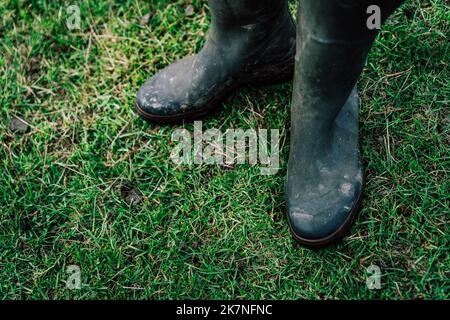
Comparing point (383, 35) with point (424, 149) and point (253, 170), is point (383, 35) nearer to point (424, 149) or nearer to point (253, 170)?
point (424, 149)

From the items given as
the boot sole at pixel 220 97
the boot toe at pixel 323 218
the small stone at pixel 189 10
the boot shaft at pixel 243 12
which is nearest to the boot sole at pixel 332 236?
the boot toe at pixel 323 218

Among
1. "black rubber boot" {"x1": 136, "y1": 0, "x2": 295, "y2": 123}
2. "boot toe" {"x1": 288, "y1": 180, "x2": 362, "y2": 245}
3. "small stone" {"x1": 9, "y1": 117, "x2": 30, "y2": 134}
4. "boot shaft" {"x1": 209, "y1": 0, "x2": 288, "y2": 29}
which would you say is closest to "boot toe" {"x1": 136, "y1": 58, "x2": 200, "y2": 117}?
"black rubber boot" {"x1": 136, "y1": 0, "x2": 295, "y2": 123}

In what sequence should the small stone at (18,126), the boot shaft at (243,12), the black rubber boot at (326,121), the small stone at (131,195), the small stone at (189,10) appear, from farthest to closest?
the small stone at (189,10)
the small stone at (18,126)
the small stone at (131,195)
the boot shaft at (243,12)
the black rubber boot at (326,121)

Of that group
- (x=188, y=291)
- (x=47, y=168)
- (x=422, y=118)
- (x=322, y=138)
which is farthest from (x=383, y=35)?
(x=47, y=168)

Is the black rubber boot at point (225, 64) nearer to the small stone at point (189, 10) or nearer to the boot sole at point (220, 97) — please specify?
the boot sole at point (220, 97)

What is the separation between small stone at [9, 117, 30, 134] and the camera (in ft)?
6.06

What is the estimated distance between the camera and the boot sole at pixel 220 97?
1.75 meters

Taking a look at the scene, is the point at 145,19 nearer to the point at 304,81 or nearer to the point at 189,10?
the point at 189,10

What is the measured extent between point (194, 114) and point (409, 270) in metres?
0.88

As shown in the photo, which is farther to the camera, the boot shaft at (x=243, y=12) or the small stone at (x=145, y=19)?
the small stone at (x=145, y=19)

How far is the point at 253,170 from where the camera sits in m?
1.68

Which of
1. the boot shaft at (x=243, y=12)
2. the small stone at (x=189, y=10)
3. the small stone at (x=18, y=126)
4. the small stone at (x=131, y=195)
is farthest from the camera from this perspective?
the small stone at (x=189, y=10)

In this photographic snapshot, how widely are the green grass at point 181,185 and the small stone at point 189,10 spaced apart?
0.02 meters

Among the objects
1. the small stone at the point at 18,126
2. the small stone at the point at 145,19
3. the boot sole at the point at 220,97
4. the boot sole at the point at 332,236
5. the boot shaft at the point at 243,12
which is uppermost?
the boot shaft at the point at 243,12
